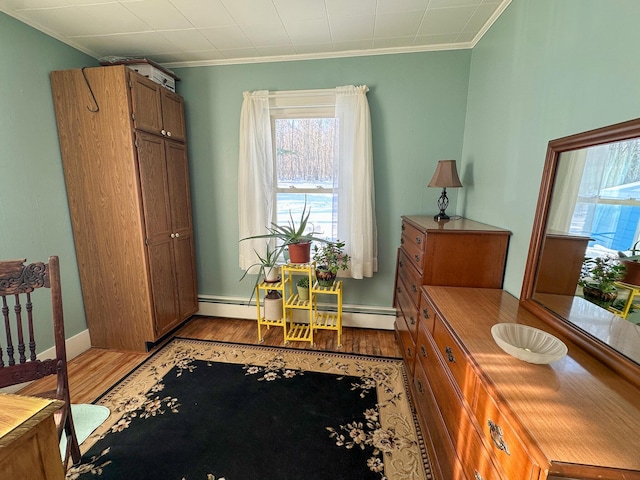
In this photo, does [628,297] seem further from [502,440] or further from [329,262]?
[329,262]

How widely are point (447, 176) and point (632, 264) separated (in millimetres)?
1239

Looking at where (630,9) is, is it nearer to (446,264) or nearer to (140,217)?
(446,264)

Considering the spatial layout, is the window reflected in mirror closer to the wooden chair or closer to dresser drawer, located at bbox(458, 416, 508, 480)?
dresser drawer, located at bbox(458, 416, 508, 480)

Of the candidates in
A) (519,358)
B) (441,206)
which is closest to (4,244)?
(519,358)

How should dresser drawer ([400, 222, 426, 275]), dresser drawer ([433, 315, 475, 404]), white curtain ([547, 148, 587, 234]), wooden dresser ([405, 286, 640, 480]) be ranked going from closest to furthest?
1. wooden dresser ([405, 286, 640, 480])
2. dresser drawer ([433, 315, 475, 404])
3. white curtain ([547, 148, 587, 234])
4. dresser drawer ([400, 222, 426, 275])

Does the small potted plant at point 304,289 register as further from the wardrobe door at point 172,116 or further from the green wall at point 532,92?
the wardrobe door at point 172,116

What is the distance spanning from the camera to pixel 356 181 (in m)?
2.32

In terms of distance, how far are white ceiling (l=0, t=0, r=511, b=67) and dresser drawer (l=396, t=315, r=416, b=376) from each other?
6.84 ft

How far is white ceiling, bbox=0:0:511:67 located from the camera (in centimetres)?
167

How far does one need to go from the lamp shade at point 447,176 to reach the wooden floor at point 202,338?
137cm

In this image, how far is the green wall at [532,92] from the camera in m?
0.93

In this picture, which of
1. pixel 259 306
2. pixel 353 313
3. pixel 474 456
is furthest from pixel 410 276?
pixel 259 306

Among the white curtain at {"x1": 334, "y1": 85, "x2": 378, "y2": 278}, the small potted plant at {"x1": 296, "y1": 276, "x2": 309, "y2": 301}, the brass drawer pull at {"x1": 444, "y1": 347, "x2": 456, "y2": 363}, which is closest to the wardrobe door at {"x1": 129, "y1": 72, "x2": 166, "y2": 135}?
the white curtain at {"x1": 334, "y1": 85, "x2": 378, "y2": 278}

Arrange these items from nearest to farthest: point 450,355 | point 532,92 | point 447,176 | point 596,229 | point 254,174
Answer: point 596,229, point 450,355, point 532,92, point 447,176, point 254,174
